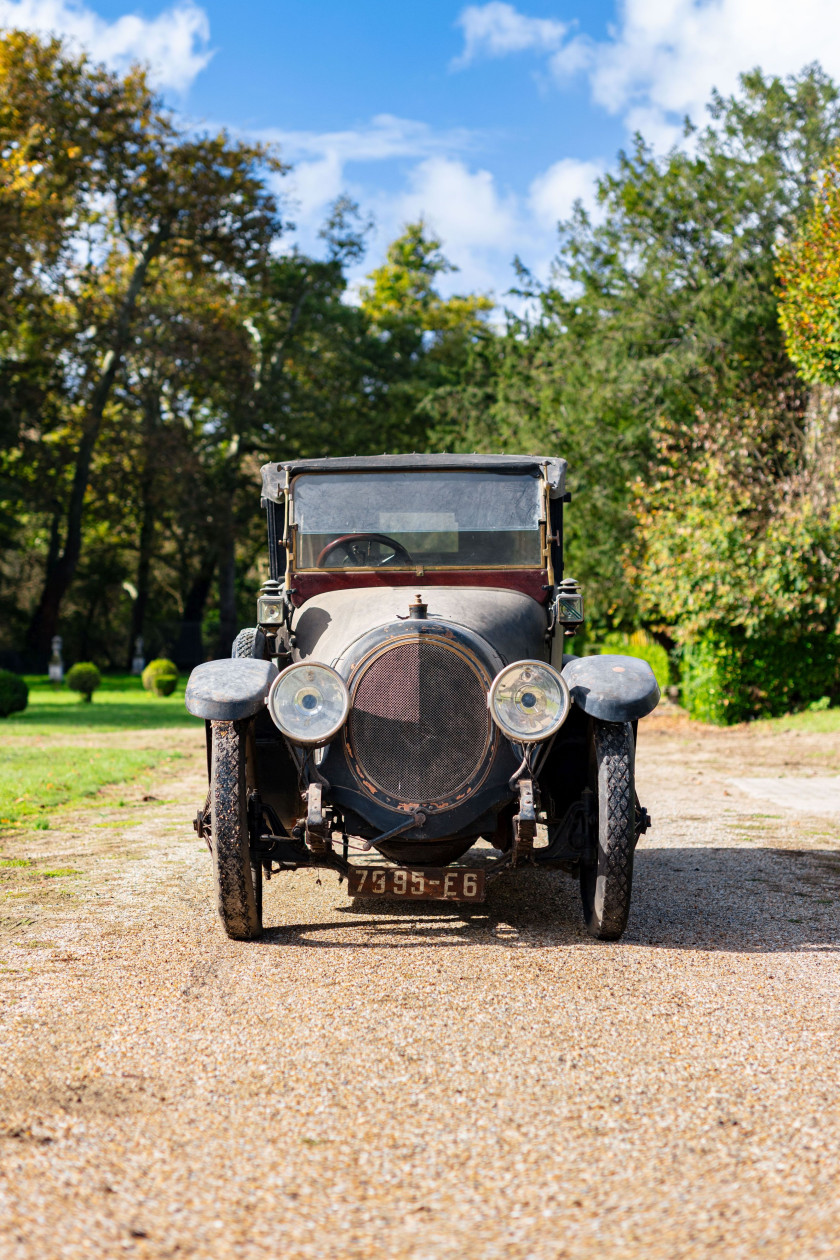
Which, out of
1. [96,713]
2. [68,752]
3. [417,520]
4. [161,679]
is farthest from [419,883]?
[161,679]

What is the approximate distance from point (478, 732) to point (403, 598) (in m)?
0.96

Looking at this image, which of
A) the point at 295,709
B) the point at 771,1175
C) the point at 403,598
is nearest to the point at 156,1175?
the point at 771,1175

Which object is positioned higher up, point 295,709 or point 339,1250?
point 295,709

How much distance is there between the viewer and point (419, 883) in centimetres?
481

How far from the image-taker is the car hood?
5289 millimetres

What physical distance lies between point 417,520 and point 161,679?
70.6 ft

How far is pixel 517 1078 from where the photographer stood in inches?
133

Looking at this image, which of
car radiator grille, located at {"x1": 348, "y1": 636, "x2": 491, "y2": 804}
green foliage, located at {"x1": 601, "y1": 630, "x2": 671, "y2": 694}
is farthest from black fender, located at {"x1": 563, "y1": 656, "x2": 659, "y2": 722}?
green foliage, located at {"x1": 601, "y1": 630, "x2": 671, "y2": 694}

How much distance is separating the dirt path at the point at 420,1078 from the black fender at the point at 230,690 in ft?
3.44

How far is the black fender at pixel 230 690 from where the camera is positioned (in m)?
4.98

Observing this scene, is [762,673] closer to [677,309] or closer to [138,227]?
[677,309]

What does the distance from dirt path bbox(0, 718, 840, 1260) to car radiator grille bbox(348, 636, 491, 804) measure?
757 millimetres

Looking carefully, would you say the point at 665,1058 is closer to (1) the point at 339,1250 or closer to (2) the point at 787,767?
(1) the point at 339,1250

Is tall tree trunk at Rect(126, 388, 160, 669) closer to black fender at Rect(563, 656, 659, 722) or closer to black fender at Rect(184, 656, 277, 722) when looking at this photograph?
black fender at Rect(184, 656, 277, 722)
